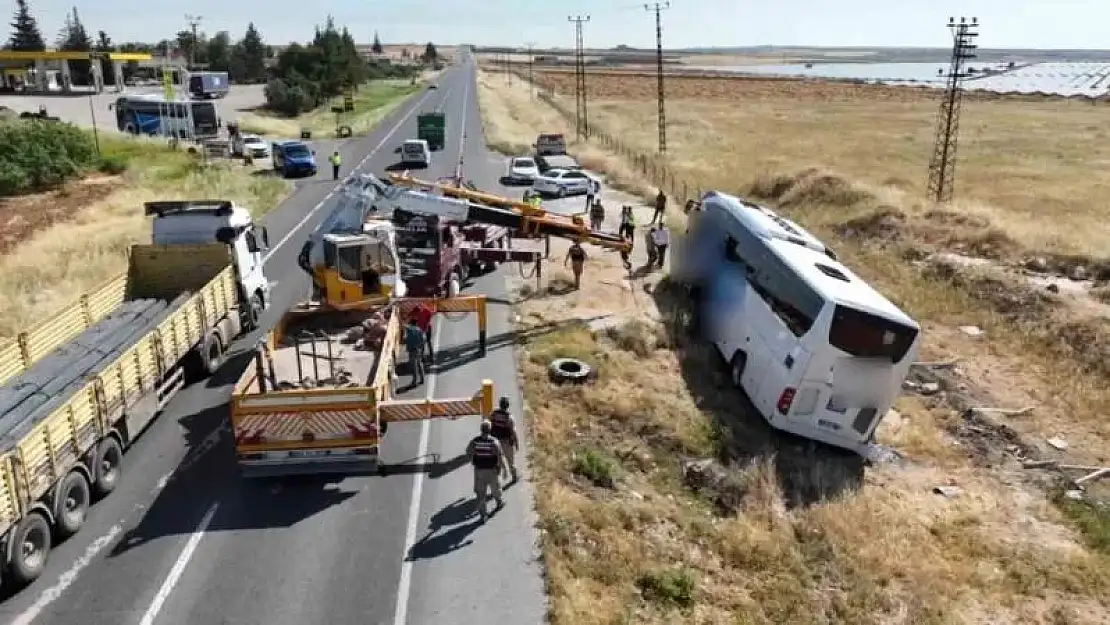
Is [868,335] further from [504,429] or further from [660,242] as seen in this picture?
[660,242]

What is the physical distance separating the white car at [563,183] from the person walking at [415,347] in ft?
77.9

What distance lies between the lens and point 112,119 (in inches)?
2459

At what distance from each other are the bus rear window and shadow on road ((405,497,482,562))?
6.19 metres

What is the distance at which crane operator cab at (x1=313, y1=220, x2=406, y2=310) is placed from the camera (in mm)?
16969

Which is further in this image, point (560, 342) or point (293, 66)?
point (293, 66)

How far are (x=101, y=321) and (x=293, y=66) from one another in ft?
278

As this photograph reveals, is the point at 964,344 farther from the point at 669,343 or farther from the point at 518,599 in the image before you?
the point at 518,599

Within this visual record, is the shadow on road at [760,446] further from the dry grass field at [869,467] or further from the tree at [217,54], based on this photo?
the tree at [217,54]

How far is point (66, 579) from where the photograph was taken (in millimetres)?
10453

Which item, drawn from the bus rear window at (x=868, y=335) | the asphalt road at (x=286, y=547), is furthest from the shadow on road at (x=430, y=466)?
the bus rear window at (x=868, y=335)

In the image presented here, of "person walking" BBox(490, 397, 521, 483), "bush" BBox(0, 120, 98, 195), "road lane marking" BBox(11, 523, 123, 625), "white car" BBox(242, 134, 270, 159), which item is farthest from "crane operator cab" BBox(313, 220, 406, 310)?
"white car" BBox(242, 134, 270, 159)

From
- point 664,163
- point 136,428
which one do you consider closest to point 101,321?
point 136,428

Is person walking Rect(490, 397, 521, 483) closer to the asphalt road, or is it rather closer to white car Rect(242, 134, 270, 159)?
the asphalt road

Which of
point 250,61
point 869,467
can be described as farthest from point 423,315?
point 250,61
